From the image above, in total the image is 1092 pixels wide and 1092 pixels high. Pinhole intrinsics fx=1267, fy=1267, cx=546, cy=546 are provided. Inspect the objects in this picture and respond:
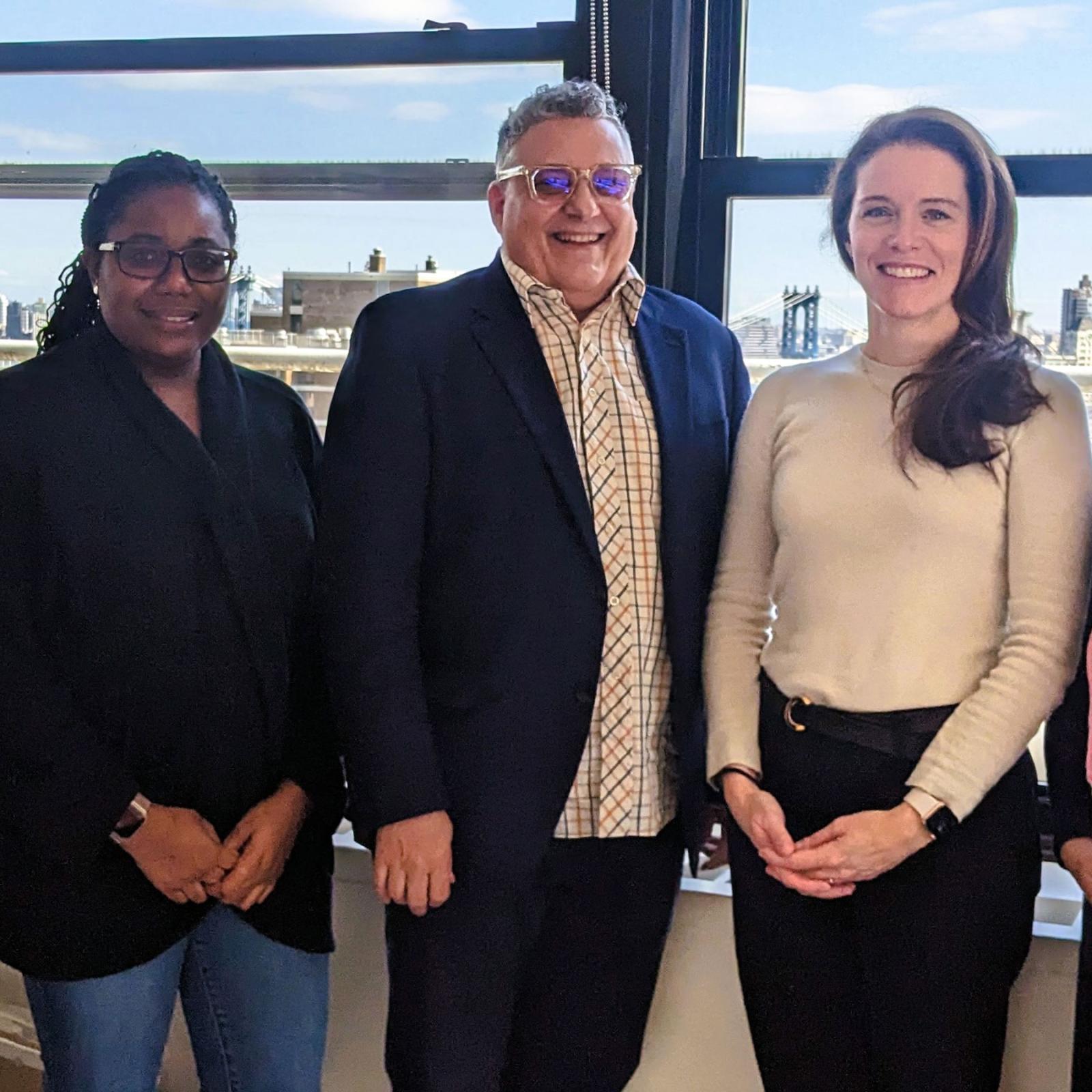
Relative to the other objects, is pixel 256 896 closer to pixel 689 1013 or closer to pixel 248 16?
pixel 689 1013

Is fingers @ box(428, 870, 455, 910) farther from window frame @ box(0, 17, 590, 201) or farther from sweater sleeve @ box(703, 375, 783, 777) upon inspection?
window frame @ box(0, 17, 590, 201)

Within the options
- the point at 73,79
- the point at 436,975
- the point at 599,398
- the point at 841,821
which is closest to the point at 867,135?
the point at 599,398

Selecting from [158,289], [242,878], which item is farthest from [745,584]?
[158,289]

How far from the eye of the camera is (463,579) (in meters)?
1.64

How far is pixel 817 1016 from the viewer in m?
1.58

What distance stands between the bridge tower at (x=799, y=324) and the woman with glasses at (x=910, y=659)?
550 millimetres

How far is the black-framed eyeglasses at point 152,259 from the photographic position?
1681 millimetres

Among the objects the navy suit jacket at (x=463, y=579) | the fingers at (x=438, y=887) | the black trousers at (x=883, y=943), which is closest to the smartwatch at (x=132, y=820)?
the navy suit jacket at (x=463, y=579)

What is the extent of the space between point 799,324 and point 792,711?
0.88 meters

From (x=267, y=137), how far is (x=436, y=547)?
4.09 feet

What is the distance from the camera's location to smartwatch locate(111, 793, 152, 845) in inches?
63.5

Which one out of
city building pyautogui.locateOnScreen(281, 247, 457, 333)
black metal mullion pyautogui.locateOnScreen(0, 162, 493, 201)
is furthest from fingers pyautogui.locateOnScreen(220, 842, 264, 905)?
black metal mullion pyautogui.locateOnScreen(0, 162, 493, 201)

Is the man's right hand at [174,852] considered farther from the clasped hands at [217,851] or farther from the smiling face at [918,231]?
the smiling face at [918,231]

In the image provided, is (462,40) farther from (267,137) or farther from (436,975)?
(436,975)
